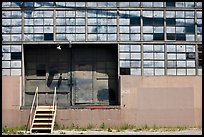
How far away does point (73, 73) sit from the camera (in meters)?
14.4

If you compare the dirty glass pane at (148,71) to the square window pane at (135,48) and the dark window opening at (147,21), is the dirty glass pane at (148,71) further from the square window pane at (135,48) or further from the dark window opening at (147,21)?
the dark window opening at (147,21)

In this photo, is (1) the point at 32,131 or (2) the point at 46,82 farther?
(2) the point at 46,82

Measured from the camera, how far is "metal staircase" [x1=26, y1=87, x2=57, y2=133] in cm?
1268

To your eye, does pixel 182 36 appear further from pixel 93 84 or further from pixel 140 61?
pixel 93 84

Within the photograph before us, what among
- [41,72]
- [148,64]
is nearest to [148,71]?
[148,64]

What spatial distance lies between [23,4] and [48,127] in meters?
4.95

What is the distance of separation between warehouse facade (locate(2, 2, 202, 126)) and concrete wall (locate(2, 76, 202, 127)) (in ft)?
0.12

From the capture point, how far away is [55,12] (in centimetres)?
1416

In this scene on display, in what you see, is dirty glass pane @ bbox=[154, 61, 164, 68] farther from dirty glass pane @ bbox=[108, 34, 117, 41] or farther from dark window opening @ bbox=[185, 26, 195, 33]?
dirty glass pane @ bbox=[108, 34, 117, 41]

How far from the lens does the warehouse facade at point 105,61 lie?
13727mm

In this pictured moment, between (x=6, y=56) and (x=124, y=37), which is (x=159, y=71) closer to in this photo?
(x=124, y=37)

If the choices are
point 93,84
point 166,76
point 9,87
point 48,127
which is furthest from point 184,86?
point 9,87

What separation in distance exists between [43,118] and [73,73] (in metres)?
2.23

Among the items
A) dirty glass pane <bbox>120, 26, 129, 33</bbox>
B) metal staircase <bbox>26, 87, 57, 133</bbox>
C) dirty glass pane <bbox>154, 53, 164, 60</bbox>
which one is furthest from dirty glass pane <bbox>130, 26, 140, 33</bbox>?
metal staircase <bbox>26, 87, 57, 133</bbox>
